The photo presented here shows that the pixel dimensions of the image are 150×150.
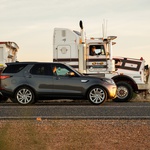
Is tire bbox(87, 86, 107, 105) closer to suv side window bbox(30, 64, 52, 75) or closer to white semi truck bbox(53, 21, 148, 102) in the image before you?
suv side window bbox(30, 64, 52, 75)

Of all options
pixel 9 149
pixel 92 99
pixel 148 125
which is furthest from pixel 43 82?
pixel 9 149

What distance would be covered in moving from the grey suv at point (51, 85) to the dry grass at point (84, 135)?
6.78m

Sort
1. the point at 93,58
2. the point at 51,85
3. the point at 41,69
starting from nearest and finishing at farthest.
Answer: the point at 51,85, the point at 41,69, the point at 93,58

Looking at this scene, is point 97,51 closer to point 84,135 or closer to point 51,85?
point 51,85

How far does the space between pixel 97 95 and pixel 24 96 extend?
2.61 m

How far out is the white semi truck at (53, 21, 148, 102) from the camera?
2378 cm

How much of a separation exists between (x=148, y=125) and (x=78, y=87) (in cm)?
810

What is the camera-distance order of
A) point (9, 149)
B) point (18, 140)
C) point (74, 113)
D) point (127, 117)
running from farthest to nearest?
point (74, 113), point (127, 117), point (18, 140), point (9, 149)

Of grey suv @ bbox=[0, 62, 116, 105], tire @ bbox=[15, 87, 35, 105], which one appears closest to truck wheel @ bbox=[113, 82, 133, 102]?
grey suv @ bbox=[0, 62, 116, 105]

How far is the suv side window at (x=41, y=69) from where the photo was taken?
64.1ft

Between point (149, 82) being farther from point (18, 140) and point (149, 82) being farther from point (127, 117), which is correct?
point (18, 140)

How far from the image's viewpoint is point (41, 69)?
1962cm

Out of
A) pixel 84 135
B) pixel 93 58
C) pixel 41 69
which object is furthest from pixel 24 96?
pixel 84 135

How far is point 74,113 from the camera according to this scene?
1508 cm
